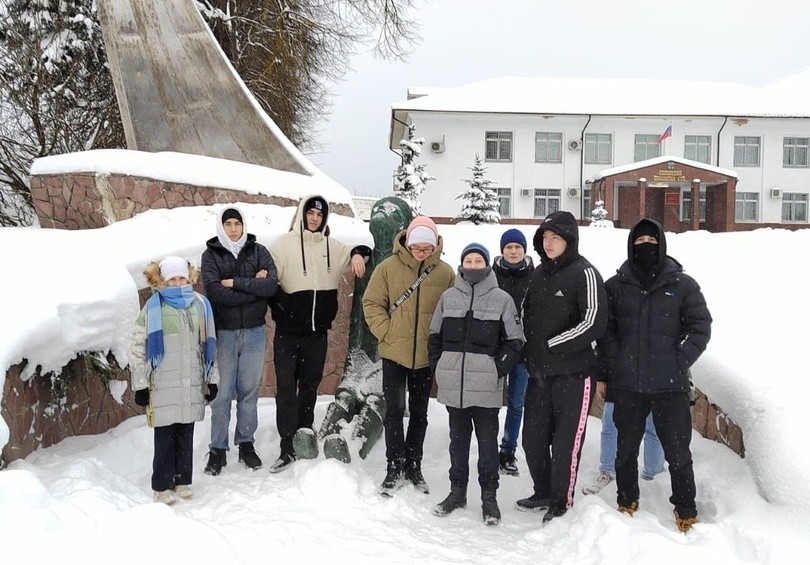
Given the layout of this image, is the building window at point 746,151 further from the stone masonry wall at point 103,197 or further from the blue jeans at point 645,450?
the blue jeans at point 645,450

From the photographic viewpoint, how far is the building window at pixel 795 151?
24484mm

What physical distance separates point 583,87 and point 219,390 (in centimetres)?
2512

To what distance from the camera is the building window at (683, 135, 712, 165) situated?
80.7 ft

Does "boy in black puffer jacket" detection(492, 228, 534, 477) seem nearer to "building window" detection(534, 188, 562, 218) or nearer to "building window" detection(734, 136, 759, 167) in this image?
"building window" detection(534, 188, 562, 218)

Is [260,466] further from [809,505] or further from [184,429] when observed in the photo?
[809,505]

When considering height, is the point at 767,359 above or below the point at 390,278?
below

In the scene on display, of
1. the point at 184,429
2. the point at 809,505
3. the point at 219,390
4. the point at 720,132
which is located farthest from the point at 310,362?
the point at 720,132

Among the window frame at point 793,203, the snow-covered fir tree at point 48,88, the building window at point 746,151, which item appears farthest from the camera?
the window frame at point 793,203

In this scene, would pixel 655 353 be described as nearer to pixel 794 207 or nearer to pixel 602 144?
pixel 602 144

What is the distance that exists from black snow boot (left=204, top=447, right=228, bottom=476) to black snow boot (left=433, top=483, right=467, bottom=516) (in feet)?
4.43

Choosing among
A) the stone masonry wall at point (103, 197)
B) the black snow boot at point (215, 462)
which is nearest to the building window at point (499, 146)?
the stone masonry wall at point (103, 197)

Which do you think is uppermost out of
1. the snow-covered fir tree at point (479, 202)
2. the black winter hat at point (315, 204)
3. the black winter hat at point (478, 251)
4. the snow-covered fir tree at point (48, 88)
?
the snow-covered fir tree at point (48, 88)

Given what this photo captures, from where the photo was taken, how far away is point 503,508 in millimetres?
3752

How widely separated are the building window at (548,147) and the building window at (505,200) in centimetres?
157
